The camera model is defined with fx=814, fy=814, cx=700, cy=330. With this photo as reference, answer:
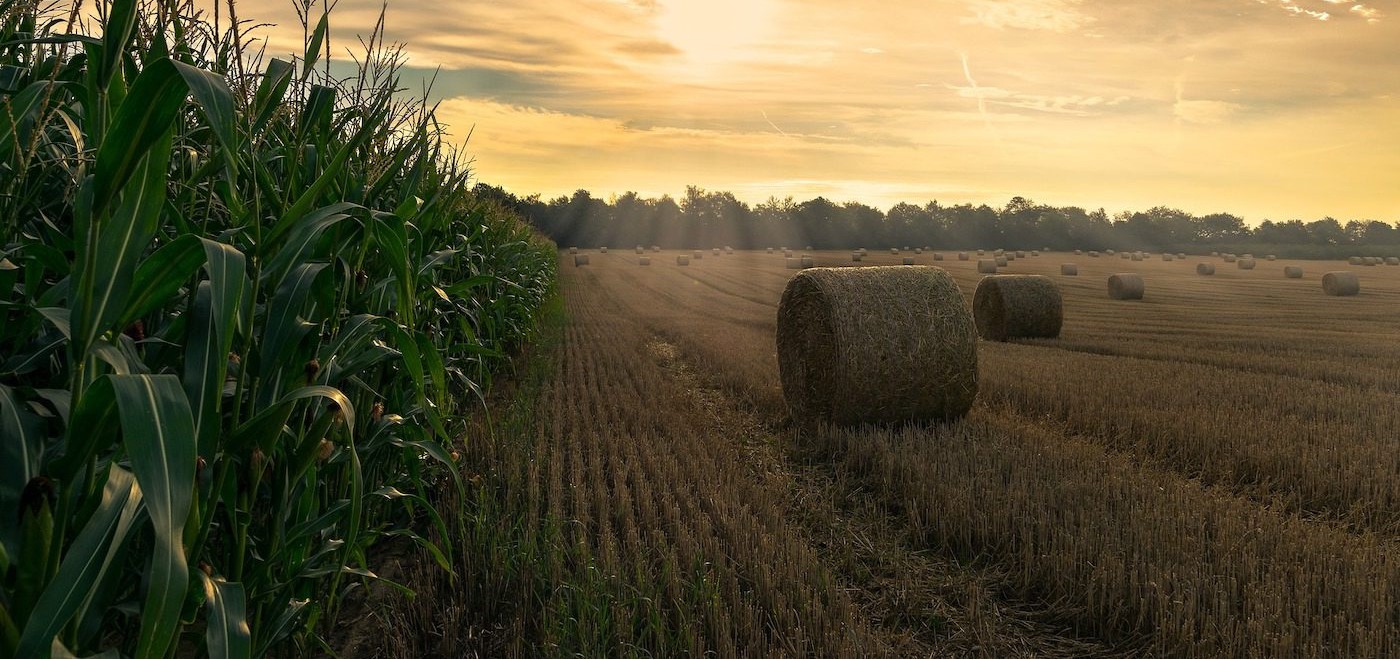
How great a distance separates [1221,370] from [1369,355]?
13.6 ft

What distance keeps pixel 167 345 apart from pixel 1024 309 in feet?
53.6

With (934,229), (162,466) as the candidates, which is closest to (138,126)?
(162,466)

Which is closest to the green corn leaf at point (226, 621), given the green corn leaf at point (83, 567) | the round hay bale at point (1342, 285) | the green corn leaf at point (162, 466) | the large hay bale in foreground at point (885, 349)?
the green corn leaf at point (83, 567)

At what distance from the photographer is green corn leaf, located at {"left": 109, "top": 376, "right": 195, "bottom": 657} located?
150 centimetres

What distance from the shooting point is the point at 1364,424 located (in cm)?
841

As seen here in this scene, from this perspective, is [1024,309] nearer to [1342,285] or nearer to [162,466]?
[162,466]

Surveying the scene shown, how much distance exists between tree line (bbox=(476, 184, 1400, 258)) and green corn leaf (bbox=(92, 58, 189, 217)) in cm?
7709

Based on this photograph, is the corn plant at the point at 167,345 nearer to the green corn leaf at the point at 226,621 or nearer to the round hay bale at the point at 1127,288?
the green corn leaf at the point at 226,621

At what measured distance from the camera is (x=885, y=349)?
8.52m

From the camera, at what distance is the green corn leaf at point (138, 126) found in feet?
4.99

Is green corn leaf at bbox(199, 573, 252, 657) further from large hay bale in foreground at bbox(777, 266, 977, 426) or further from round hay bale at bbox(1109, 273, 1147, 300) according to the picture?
round hay bale at bbox(1109, 273, 1147, 300)

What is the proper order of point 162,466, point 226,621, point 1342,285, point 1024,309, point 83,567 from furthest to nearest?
point 1342,285 → point 1024,309 → point 226,621 → point 83,567 → point 162,466

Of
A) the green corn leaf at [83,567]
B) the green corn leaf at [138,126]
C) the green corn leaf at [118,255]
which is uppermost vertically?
the green corn leaf at [138,126]

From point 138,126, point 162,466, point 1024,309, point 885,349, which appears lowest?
point 1024,309
